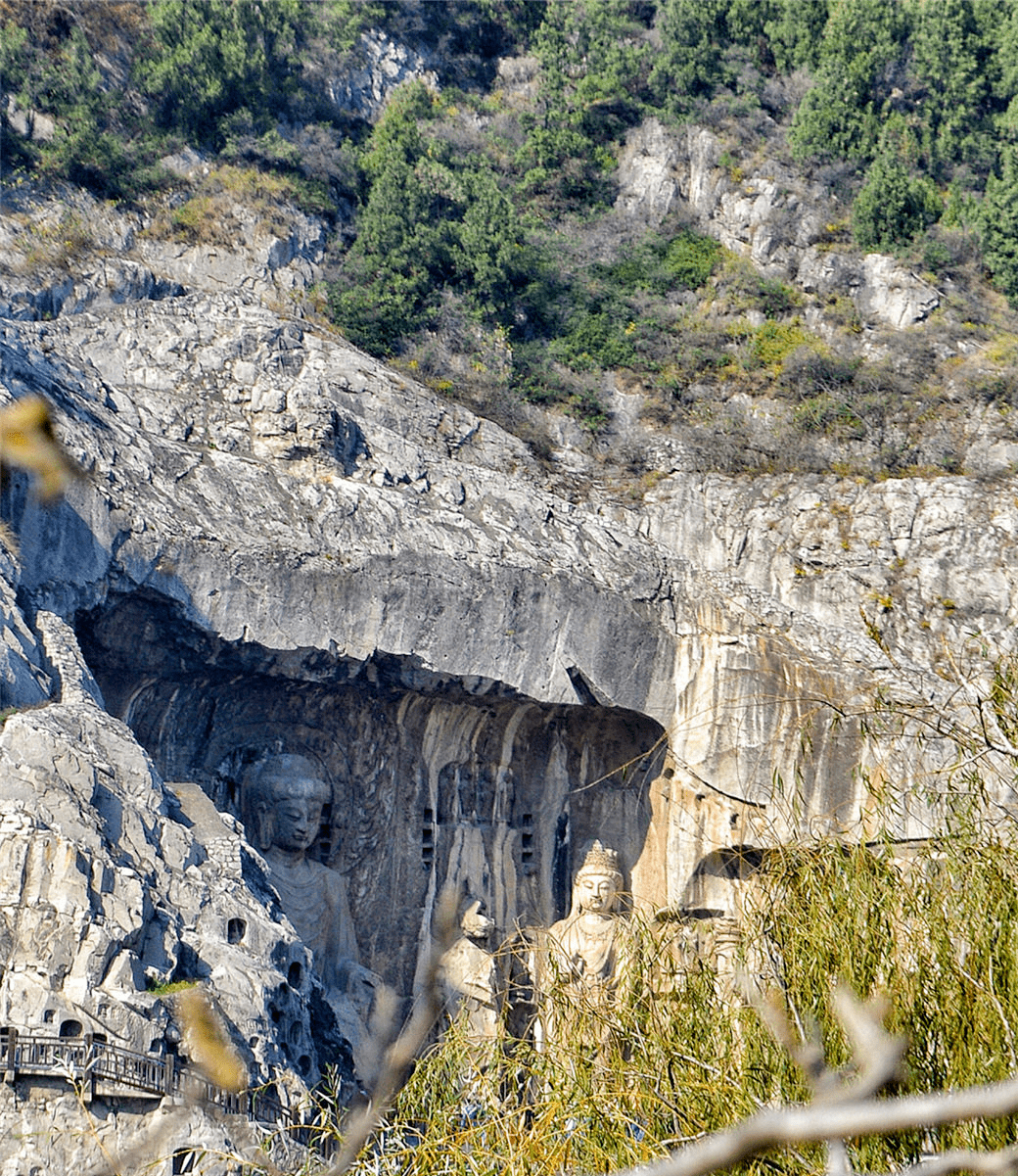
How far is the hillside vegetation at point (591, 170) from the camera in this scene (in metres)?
30.6

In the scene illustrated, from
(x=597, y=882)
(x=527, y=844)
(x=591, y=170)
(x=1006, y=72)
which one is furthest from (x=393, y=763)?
(x=1006, y=72)

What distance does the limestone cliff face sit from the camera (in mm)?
17469

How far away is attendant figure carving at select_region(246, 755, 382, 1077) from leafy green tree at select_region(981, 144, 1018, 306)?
21531 millimetres

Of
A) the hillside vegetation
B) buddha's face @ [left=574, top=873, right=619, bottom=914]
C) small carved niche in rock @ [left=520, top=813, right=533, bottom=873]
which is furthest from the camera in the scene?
the hillside vegetation

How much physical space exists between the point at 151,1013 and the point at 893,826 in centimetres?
792

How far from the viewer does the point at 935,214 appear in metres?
35.7

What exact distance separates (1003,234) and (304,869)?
23108 mm

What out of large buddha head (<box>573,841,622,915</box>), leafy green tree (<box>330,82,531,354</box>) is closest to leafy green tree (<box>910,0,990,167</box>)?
leafy green tree (<box>330,82,531,354</box>)

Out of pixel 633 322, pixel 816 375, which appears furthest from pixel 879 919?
pixel 633 322

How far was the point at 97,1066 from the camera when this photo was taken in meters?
12.7

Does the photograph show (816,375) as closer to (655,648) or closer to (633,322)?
(633,322)

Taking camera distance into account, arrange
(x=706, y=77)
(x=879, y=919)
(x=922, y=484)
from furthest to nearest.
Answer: (x=706, y=77)
(x=922, y=484)
(x=879, y=919)

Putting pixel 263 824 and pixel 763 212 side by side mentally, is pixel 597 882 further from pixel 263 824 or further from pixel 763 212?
pixel 763 212

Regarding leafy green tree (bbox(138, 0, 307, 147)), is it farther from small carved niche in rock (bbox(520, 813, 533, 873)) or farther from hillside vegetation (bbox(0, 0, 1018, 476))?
small carved niche in rock (bbox(520, 813, 533, 873))
